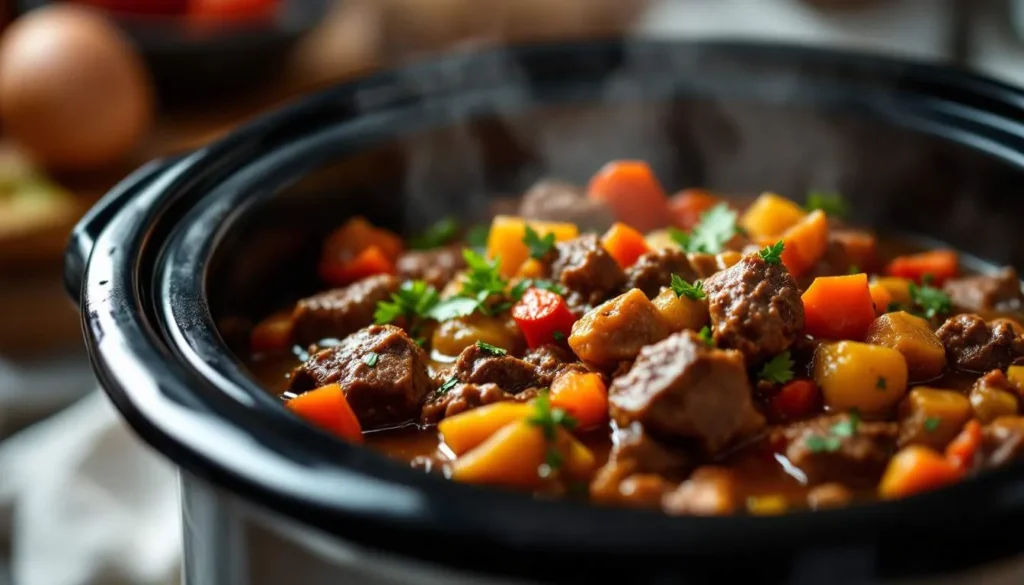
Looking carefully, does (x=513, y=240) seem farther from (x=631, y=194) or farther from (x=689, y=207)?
(x=689, y=207)

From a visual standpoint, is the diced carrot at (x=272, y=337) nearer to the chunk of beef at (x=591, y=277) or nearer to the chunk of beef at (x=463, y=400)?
the chunk of beef at (x=463, y=400)

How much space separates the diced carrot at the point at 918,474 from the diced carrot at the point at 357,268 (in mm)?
1838

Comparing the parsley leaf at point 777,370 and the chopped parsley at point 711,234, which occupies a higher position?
the chopped parsley at point 711,234

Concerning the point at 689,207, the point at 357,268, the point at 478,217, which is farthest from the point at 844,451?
the point at 478,217

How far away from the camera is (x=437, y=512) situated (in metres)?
1.79

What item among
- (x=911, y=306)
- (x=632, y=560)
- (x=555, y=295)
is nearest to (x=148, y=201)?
(x=555, y=295)

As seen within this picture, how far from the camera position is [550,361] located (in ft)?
9.29

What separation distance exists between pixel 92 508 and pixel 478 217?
1817 millimetres

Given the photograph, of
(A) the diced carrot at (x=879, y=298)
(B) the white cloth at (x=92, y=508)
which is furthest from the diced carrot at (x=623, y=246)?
(B) the white cloth at (x=92, y=508)

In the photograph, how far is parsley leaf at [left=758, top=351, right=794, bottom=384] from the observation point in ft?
8.62

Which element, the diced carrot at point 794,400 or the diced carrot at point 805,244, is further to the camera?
the diced carrot at point 805,244

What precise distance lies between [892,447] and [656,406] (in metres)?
0.56

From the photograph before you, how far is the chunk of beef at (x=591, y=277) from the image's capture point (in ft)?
9.83

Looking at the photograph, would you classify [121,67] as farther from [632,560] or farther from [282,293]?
[632,560]
